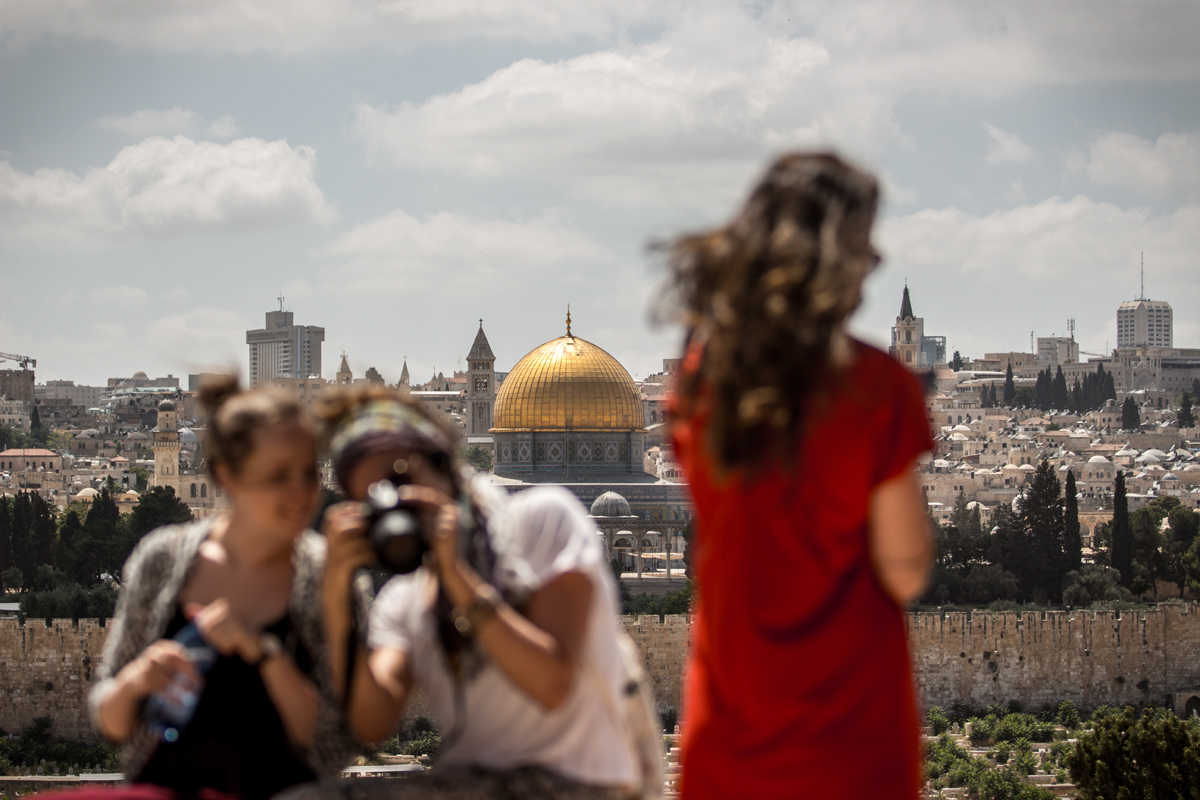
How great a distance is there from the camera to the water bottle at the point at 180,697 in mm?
3666

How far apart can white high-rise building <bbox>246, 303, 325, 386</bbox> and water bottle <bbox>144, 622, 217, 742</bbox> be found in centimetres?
18419

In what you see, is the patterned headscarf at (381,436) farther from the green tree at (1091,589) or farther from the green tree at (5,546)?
the green tree at (5,546)

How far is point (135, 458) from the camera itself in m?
108

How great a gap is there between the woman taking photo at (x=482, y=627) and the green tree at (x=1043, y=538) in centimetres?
3787

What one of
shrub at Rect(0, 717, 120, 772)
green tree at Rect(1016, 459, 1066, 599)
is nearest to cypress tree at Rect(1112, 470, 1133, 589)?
green tree at Rect(1016, 459, 1066, 599)

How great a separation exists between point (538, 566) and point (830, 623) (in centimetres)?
66

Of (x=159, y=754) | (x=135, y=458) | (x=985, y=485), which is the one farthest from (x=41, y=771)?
(x=135, y=458)

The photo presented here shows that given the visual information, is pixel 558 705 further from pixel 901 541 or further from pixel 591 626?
pixel 901 541

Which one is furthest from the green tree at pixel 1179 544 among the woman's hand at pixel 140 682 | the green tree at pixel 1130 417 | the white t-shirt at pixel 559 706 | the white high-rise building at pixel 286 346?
the white high-rise building at pixel 286 346

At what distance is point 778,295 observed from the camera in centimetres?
318

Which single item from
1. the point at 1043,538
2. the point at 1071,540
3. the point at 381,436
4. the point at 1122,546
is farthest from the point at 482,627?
the point at 1122,546

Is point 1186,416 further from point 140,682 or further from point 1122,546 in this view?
point 140,682

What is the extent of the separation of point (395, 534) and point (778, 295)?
94cm

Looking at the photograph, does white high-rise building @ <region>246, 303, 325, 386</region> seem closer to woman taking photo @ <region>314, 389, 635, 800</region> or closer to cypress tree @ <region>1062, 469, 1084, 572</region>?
cypress tree @ <region>1062, 469, 1084, 572</region>
